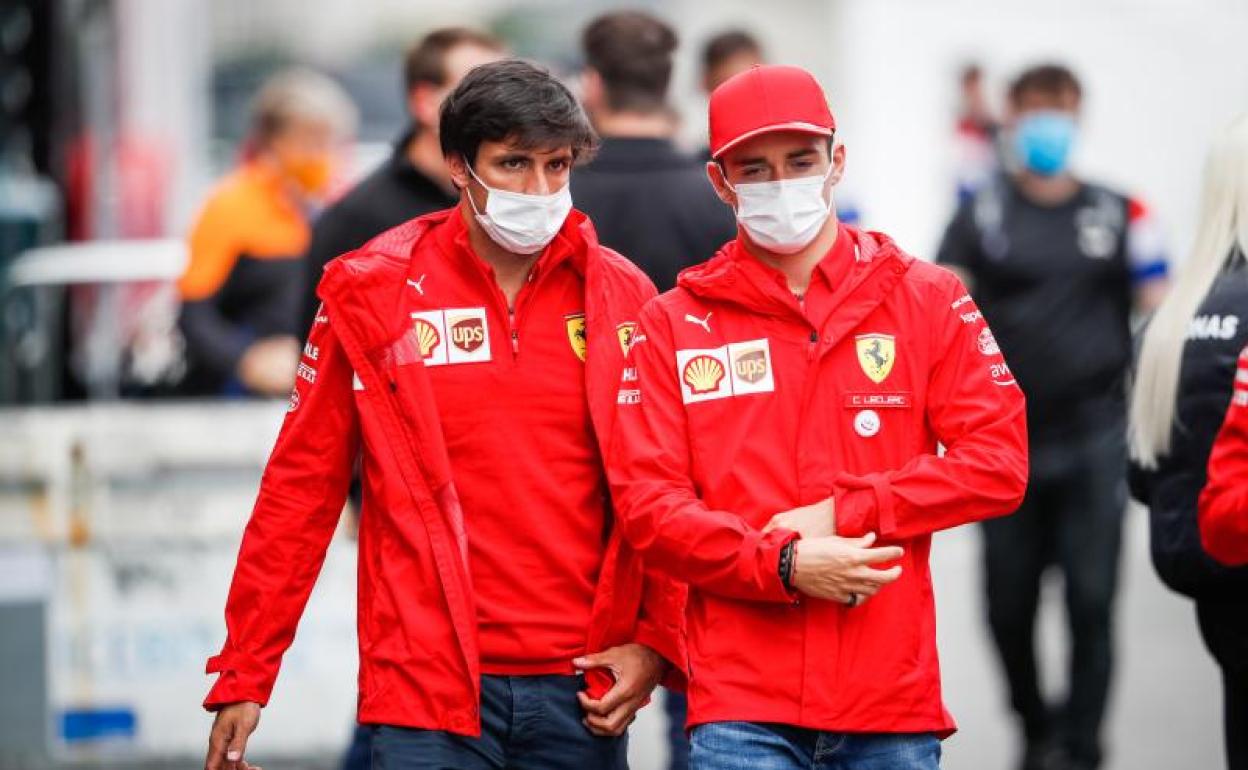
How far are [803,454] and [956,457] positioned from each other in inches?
11.3

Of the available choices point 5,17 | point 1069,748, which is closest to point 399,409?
point 1069,748

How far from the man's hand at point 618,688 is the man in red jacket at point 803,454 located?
137mm

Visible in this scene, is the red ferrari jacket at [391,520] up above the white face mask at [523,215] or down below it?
below

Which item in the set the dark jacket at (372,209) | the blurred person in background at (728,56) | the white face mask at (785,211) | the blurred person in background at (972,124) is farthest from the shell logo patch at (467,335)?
the blurred person in background at (972,124)

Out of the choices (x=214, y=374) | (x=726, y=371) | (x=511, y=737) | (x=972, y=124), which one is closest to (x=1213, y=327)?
(x=726, y=371)

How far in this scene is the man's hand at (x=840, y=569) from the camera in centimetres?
420

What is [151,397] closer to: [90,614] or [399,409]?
[90,614]

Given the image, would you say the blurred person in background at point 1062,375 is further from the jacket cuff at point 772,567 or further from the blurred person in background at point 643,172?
the jacket cuff at point 772,567

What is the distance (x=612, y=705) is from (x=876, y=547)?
2.00 feet

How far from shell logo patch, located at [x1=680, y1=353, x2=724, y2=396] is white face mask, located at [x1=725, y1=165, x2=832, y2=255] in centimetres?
26

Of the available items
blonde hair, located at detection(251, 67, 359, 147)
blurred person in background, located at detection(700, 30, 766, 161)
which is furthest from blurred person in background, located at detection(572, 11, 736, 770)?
blonde hair, located at detection(251, 67, 359, 147)

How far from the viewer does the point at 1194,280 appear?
5.32 meters

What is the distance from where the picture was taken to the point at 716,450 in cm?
443

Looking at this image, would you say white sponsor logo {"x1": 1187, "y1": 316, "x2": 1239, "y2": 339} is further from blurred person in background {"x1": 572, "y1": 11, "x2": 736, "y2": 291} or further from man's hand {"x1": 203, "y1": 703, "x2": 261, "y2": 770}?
man's hand {"x1": 203, "y1": 703, "x2": 261, "y2": 770}
